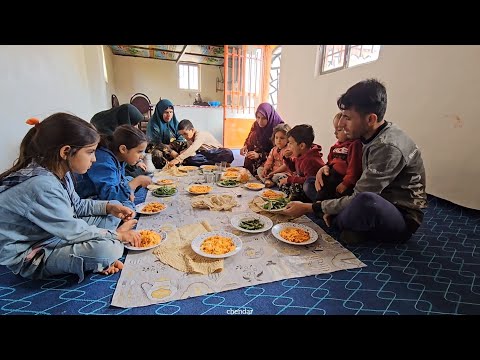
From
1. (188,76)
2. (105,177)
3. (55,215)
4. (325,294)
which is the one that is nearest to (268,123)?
(105,177)

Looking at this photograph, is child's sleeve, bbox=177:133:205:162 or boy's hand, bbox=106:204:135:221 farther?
child's sleeve, bbox=177:133:205:162


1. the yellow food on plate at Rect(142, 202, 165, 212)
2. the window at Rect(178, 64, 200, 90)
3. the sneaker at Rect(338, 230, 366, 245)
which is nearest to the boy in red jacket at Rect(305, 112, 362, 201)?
the sneaker at Rect(338, 230, 366, 245)

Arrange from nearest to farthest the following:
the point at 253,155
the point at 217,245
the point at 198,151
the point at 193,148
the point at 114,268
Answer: the point at 114,268 → the point at 217,245 → the point at 253,155 → the point at 193,148 → the point at 198,151

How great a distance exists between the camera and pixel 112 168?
4.57ft

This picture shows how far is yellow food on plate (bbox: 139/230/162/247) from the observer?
1.10 m

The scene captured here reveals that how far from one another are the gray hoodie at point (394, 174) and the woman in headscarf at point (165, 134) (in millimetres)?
2044

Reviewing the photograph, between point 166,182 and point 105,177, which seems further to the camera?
point 166,182

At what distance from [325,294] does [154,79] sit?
858 centimetres

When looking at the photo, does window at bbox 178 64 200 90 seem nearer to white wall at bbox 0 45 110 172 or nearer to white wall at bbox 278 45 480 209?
white wall at bbox 0 45 110 172

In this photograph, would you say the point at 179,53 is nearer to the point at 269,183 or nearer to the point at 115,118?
the point at 115,118

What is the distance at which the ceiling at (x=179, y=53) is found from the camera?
273 inches

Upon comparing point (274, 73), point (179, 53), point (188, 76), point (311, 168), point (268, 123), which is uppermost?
point (179, 53)

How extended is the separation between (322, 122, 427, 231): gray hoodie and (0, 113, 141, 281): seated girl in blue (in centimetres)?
110
